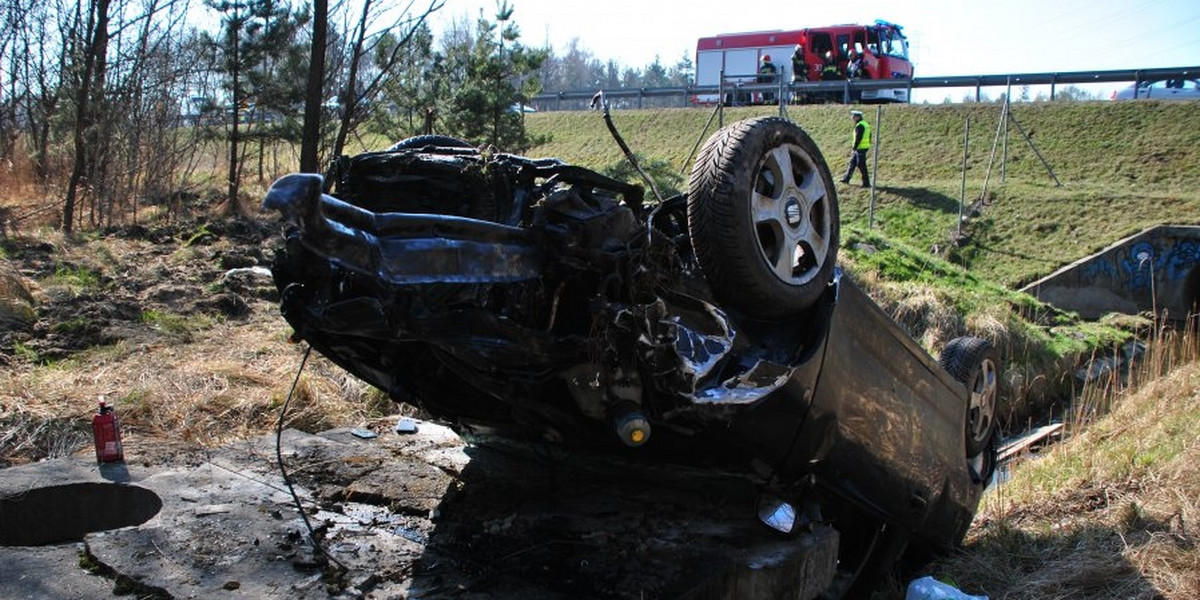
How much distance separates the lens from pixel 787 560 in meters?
3.45

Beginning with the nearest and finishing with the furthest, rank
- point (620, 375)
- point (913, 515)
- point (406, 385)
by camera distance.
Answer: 1. point (620, 375)
2. point (406, 385)
3. point (913, 515)

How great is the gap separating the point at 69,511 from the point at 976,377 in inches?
177

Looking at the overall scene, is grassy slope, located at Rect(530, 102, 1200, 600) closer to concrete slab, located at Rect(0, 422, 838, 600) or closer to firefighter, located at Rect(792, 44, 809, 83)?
concrete slab, located at Rect(0, 422, 838, 600)

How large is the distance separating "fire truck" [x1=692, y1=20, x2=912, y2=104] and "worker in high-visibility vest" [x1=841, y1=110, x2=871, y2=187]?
796cm

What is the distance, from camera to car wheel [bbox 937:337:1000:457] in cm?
506

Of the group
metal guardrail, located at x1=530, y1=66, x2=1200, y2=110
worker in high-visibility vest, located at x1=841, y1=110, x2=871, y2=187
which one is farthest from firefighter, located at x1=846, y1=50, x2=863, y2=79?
worker in high-visibility vest, located at x1=841, y1=110, x2=871, y2=187

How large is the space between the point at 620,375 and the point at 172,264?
8139mm

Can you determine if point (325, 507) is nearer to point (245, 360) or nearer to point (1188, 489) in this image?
point (245, 360)

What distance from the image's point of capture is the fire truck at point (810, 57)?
91.4ft

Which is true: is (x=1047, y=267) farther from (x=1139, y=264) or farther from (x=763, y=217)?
(x=763, y=217)

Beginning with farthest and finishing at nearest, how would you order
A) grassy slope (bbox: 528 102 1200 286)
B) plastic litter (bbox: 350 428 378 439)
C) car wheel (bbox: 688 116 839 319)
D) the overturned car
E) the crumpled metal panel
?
grassy slope (bbox: 528 102 1200 286), plastic litter (bbox: 350 428 378 439), car wheel (bbox: 688 116 839 319), the overturned car, the crumpled metal panel

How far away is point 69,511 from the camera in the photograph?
4062 mm

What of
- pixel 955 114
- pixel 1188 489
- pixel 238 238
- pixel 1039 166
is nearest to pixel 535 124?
pixel 955 114

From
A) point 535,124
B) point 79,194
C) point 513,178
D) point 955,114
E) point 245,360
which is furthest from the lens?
point 535,124
